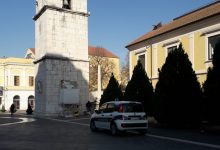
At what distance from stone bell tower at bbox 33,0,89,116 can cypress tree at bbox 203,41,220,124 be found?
22.6 meters

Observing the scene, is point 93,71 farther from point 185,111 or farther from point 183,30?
point 185,111

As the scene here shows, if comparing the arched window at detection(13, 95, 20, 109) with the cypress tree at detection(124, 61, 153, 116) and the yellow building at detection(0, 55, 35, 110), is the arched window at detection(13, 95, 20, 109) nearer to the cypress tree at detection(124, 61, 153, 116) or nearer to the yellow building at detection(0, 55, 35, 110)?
the yellow building at detection(0, 55, 35, 110)

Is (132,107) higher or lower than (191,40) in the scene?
lower

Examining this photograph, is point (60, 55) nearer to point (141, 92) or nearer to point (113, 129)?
point (141, 92)

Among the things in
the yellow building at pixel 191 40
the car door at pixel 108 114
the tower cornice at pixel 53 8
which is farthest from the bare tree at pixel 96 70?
the car door at pixel 108 114

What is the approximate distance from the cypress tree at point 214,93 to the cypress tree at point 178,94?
1.60 metres

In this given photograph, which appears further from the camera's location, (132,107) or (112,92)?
(112,92)

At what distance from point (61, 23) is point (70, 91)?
24.7 feet

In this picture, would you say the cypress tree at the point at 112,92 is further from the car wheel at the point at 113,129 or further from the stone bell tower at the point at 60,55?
the car wheel at the point at 113,129

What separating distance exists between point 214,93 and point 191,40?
11.7 metres

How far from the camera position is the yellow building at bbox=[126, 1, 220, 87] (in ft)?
91.8

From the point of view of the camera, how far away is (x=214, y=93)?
19094 mm

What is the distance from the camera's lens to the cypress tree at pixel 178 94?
2103cm

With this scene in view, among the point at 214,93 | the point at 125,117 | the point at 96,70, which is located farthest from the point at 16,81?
the point at 214,93
